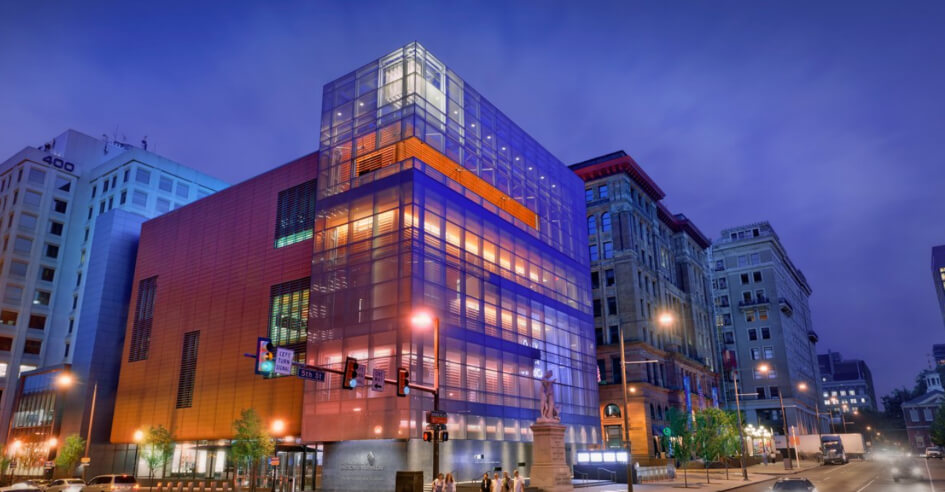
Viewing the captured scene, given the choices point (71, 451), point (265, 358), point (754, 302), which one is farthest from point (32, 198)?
point (754, 302)

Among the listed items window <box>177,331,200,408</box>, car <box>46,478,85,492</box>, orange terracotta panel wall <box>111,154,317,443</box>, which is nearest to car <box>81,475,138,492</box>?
car <box>46,478,85,492</box>

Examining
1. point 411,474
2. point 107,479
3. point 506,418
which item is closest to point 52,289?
point 107,479

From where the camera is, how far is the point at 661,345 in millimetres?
87438

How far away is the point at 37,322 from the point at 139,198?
23260 mm

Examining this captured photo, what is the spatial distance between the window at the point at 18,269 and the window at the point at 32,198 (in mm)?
8531

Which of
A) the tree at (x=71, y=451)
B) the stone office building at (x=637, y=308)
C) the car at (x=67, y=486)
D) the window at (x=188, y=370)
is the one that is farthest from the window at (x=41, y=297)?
the stone office building at (x=637, y=308)

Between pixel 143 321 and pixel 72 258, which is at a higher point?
pixel 72 258

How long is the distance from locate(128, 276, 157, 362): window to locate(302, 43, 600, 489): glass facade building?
2899 cm

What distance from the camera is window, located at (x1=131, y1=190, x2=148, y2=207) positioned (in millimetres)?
82625

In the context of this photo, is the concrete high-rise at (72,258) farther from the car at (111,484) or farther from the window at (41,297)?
the car at (111,484)

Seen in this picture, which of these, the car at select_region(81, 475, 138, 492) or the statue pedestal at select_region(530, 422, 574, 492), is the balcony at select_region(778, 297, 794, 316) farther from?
the car at select_region(81, 475, 138, 492)

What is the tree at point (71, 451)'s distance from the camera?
6319cm

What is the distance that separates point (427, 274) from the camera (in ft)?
147

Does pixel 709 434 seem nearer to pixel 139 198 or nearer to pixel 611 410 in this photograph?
pixel 611 410
